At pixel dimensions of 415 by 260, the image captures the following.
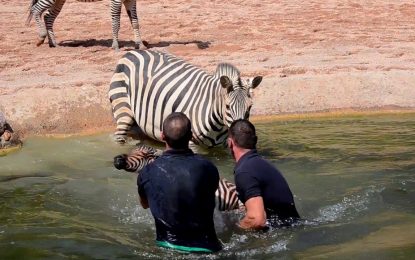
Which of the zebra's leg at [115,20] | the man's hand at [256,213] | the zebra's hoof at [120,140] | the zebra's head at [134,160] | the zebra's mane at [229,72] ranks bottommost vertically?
the zebra's hoof at [120,140]

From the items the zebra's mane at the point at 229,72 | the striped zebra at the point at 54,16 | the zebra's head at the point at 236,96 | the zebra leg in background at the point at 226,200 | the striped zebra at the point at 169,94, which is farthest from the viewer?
the striped zebra at the point at 54,16

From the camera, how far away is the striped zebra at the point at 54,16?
1518 centimetres

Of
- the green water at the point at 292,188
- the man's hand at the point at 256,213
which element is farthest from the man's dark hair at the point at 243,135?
the green water at the point at 292,188

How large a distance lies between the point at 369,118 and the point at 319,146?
1863mm

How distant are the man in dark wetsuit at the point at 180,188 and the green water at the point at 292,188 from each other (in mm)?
213

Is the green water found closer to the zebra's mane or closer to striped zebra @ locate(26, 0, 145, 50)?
the zebra's mane

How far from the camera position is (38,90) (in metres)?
11.5

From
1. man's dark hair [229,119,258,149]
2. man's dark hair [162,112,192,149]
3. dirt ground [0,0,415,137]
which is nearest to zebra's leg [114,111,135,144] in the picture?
dirt ground [0,0,415,137]

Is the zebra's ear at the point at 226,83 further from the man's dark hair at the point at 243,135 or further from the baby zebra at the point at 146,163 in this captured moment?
the man's dark hair at the point at 243,135

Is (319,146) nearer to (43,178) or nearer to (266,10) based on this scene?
(43,178)

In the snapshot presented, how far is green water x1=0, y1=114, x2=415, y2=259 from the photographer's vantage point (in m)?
6.37

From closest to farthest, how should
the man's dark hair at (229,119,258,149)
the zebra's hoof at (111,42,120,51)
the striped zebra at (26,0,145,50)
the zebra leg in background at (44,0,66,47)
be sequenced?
the man's dark hair at (229,119,258,149) < the zebra's hoof at (111,42,120,51) < the striped zebra at (26,0,145,50) < the zebra leg in background at (44,0,66,47)

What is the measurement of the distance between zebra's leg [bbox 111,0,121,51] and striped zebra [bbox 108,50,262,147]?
17.3 ft

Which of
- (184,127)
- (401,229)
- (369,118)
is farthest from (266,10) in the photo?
(184,127)
